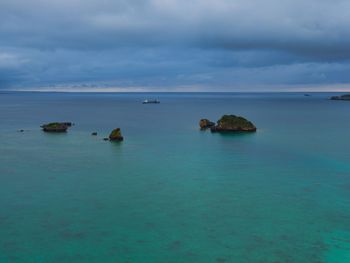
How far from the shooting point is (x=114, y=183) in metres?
50.2

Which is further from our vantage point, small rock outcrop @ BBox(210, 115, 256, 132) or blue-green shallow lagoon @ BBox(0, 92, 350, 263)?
small rock outcrop @ BBox(210, 115, 256, 132)

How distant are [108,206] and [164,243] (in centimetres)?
1061

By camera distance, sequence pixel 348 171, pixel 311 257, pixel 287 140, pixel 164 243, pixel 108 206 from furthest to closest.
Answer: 1. pixel 287 140
2. pixel 348 171
3. pixel 108 206
4. pixel 164 243
5. pixel 311 257

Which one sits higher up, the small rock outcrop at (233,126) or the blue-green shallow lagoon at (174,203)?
the small rock outcrop at (233,126)

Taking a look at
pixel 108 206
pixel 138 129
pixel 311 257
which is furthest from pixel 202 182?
pixel 138 129

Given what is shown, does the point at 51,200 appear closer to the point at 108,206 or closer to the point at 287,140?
the point at 108,206

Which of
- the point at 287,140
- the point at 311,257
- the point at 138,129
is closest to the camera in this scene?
the point at 311,257

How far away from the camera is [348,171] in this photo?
189 ft

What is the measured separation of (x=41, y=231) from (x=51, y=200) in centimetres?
884

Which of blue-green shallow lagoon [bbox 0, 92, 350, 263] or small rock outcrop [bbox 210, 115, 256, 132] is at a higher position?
small rock outcrop [bbox 210, 115, 256, 132]

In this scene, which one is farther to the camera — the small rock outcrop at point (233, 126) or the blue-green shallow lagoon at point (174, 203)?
the small rock outcrop at point (233, 126)

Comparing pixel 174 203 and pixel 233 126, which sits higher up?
pixel 233 126

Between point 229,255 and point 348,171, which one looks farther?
point 348,171

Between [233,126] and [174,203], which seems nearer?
[174,203]
